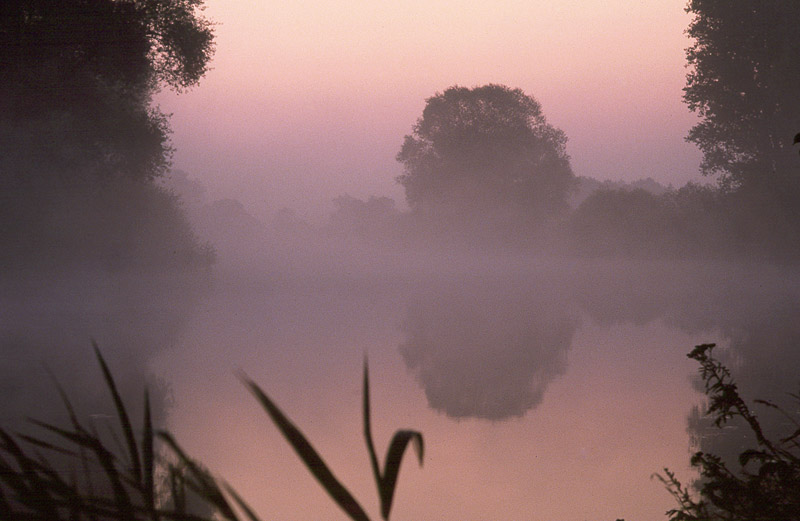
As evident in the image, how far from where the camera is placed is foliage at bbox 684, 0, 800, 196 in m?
33.5

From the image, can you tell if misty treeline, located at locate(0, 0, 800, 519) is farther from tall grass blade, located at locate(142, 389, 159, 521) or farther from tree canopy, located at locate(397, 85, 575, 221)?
tall grass blade, located at locate(142, 389, 159, 521)

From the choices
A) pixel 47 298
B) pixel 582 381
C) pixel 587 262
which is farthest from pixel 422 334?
pixel 587 262

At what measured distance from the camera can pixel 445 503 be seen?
8.33m

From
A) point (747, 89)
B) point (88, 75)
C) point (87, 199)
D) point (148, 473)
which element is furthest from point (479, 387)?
point (747, 89)

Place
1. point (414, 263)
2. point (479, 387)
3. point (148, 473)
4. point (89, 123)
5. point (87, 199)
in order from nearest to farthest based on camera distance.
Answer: point (148, 473) → point (479, 387) → point (89, 123) → point (87, 199) → point (414, 263)

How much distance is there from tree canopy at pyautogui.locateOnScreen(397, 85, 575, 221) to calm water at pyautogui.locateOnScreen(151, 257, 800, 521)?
2905 cm

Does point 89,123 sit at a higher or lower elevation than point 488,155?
lower

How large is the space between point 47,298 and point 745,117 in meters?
31.4

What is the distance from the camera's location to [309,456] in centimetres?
133

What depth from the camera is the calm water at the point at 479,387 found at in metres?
8.68

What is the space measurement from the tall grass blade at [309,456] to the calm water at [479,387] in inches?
270

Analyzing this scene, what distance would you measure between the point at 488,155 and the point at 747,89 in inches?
1106

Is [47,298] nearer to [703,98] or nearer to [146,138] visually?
[146,138]

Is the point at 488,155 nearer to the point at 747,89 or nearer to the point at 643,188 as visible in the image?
the point at 643,188
